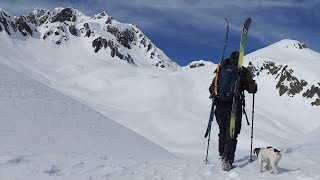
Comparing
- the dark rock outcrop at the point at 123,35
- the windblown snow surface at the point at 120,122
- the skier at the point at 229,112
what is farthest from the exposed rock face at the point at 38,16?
the skier at the point at 229,112

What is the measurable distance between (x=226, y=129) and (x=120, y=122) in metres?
39.4

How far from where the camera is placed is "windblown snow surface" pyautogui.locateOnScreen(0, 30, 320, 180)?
869 cm

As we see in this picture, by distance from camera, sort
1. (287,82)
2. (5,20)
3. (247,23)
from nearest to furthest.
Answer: (247,23) < (287,82) < (5,20)

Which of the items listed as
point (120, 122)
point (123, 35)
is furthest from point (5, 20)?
point (120, 122)

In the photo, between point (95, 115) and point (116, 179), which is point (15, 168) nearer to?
point (116, 179)

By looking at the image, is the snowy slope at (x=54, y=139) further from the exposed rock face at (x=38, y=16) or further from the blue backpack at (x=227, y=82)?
the exposed rock face at (x=38, y=16)

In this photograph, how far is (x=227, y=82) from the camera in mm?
9305

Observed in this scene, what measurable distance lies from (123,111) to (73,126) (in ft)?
117

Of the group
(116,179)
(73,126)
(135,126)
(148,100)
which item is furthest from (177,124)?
(116,179)

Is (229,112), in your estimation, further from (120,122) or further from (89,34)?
(89,34)

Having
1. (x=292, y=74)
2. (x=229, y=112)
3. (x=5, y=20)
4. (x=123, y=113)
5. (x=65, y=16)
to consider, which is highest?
(x=65, y=16)

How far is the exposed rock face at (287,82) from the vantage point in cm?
6019

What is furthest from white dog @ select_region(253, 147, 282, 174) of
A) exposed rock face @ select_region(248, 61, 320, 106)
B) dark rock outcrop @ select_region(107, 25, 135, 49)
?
dark rock outcrop @ select_region(107, 25, 135, 49)

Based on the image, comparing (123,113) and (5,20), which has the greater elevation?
(5,20)
